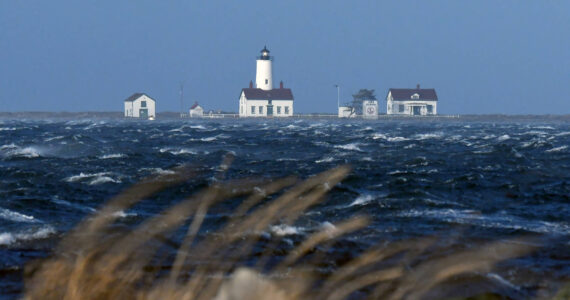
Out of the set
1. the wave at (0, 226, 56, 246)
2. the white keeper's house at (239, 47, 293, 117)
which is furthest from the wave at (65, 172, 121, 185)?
the white keeper's house at (239, 47, 293, 117)

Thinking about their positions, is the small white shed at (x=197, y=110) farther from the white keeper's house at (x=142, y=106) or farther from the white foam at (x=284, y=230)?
the white foam at (x=284, y=230)

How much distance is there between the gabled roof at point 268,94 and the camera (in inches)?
4587

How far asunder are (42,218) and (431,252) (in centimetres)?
699

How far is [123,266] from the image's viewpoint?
34.0 ft

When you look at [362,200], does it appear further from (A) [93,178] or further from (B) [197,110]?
(B) [197,110]

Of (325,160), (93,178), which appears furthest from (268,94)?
(93,178)

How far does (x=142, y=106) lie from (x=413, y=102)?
4226cm

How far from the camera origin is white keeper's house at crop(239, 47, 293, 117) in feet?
382

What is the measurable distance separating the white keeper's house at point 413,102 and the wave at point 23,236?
110 meters

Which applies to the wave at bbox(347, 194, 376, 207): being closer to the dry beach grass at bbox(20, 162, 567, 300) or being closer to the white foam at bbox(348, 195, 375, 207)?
the white foam at bbox(348, 195, 375, 207)

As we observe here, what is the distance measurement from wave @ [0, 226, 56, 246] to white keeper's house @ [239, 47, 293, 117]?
339 feet

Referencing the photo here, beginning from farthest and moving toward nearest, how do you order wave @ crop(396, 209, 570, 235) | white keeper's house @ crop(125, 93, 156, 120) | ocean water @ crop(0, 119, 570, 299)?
white keeper's house @ crop(125, 93, 156, 120) → wave @ crop(396, 209, 570, 235) → ocean water @ crop(0, 119, 570, 299)

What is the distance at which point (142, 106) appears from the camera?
124625mm

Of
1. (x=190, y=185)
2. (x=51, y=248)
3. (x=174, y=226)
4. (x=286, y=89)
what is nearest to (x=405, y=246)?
(x=174, y=226)
